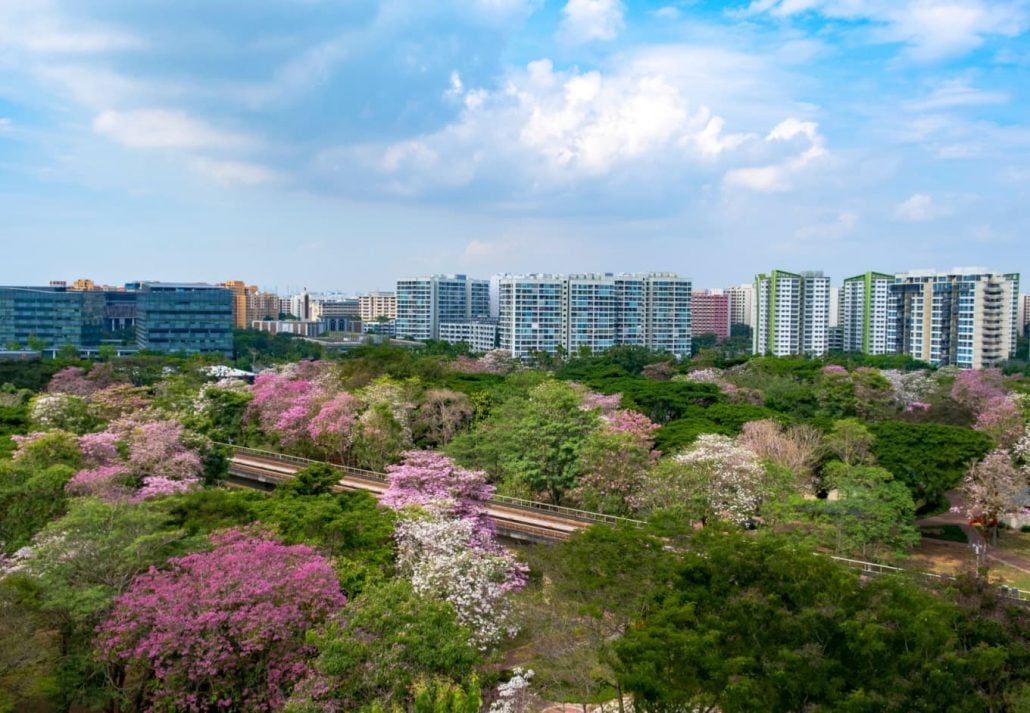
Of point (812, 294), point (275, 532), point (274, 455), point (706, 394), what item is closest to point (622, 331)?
point (812, 294)

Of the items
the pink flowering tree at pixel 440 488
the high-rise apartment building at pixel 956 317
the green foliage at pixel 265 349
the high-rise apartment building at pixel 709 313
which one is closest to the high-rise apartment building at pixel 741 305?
the high-rise apartment building at pixel 709 313

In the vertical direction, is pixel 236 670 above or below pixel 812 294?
below

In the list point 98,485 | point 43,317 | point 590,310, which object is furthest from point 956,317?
point 43,317

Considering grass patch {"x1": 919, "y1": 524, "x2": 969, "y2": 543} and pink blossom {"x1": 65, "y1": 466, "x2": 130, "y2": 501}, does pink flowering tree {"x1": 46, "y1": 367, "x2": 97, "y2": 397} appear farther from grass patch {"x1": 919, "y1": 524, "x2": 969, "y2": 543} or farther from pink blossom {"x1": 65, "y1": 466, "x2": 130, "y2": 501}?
grass patch {"x1": 919, "y1": 524, "x2": 969, "y2": 543}

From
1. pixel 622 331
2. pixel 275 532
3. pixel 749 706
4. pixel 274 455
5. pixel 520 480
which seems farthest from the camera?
pixel 622 331

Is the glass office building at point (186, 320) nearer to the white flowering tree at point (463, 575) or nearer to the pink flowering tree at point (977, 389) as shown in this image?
the pink flowering tree at point (977, 389)

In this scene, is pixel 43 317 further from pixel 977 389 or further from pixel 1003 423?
pixel 1003 423

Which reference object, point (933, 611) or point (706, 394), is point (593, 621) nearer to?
point (933, 611)
